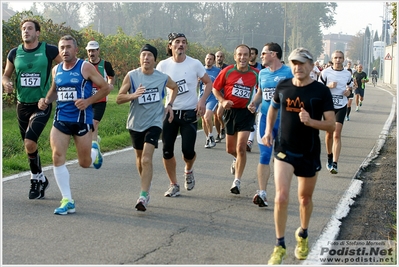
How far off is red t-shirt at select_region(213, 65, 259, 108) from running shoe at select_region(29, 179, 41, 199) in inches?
109

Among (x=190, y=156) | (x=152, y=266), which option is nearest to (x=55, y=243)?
(x=152, y=266)

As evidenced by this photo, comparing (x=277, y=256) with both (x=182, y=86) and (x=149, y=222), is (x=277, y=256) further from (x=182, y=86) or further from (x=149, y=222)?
(x=182, y=86)

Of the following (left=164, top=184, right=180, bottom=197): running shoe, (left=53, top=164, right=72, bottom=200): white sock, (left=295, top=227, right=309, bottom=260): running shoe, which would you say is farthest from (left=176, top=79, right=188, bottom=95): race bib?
(left=295, top=227, right=309, bottom=260): running shoe

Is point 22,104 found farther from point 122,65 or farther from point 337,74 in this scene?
point 122,65

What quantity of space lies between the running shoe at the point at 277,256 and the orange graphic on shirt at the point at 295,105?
1215 mm

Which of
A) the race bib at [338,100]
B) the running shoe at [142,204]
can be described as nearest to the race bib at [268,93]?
the running shoe at [142,204]

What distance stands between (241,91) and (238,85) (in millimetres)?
92

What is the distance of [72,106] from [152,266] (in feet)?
9.00

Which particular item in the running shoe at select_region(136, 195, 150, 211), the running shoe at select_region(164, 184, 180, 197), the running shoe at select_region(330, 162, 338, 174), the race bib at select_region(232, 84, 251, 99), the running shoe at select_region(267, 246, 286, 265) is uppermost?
the race bib at select_region(232, 84, 251, 99)

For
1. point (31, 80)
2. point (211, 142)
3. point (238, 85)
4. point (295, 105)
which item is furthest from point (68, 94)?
point (211, 142)

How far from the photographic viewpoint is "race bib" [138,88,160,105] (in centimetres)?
791

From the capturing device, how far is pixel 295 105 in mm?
5953

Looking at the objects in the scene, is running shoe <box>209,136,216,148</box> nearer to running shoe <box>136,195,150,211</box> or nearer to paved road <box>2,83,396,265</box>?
paved road <box>2,83,396,265</box>

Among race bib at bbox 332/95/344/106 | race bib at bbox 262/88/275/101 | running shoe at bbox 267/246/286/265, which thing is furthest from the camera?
race bib at bbox 332/95/344/106
